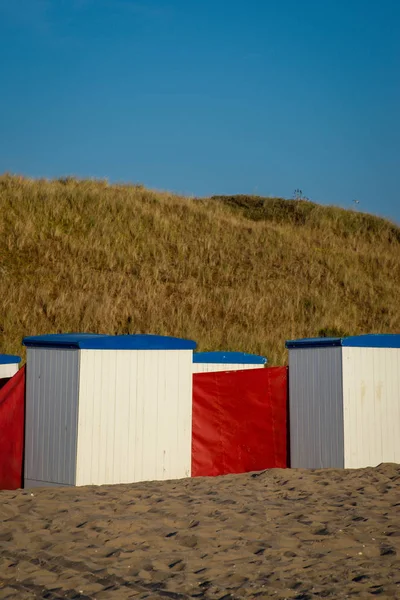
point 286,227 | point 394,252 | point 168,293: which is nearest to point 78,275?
point 168,293

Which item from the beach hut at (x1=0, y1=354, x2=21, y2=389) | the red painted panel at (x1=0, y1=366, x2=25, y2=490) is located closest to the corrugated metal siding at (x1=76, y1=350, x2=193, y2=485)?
the red painted panel at (x1=0, y1=366, x2=25, y2=490)

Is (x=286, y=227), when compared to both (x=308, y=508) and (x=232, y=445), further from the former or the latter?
(x=308, y=508)

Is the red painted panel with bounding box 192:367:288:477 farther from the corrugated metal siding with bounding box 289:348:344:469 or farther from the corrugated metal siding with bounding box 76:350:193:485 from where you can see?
the corrugated metal siding with bounding box 76:350:193:485

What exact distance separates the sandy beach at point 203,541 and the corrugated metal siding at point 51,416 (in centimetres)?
48

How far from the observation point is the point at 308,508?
31.5 ft

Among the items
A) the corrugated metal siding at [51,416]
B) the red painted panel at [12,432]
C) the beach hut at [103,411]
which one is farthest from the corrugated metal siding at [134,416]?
the red painted panel at [12,432]

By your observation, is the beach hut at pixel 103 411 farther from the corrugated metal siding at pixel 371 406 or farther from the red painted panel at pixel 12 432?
the corrugated metal siding at pixel 371 406

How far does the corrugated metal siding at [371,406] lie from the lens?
12.6m

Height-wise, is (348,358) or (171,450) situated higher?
(348,358)

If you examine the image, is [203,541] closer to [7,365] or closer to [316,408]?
[316,408]

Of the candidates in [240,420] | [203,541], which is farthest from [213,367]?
[203,541]

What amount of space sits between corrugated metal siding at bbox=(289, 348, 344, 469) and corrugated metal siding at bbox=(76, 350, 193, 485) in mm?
1977

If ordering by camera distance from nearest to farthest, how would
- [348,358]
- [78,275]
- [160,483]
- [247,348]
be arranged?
[160,483]
[348,358]
[247,348]
[78,275]

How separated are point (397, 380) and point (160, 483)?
4.37 metres
